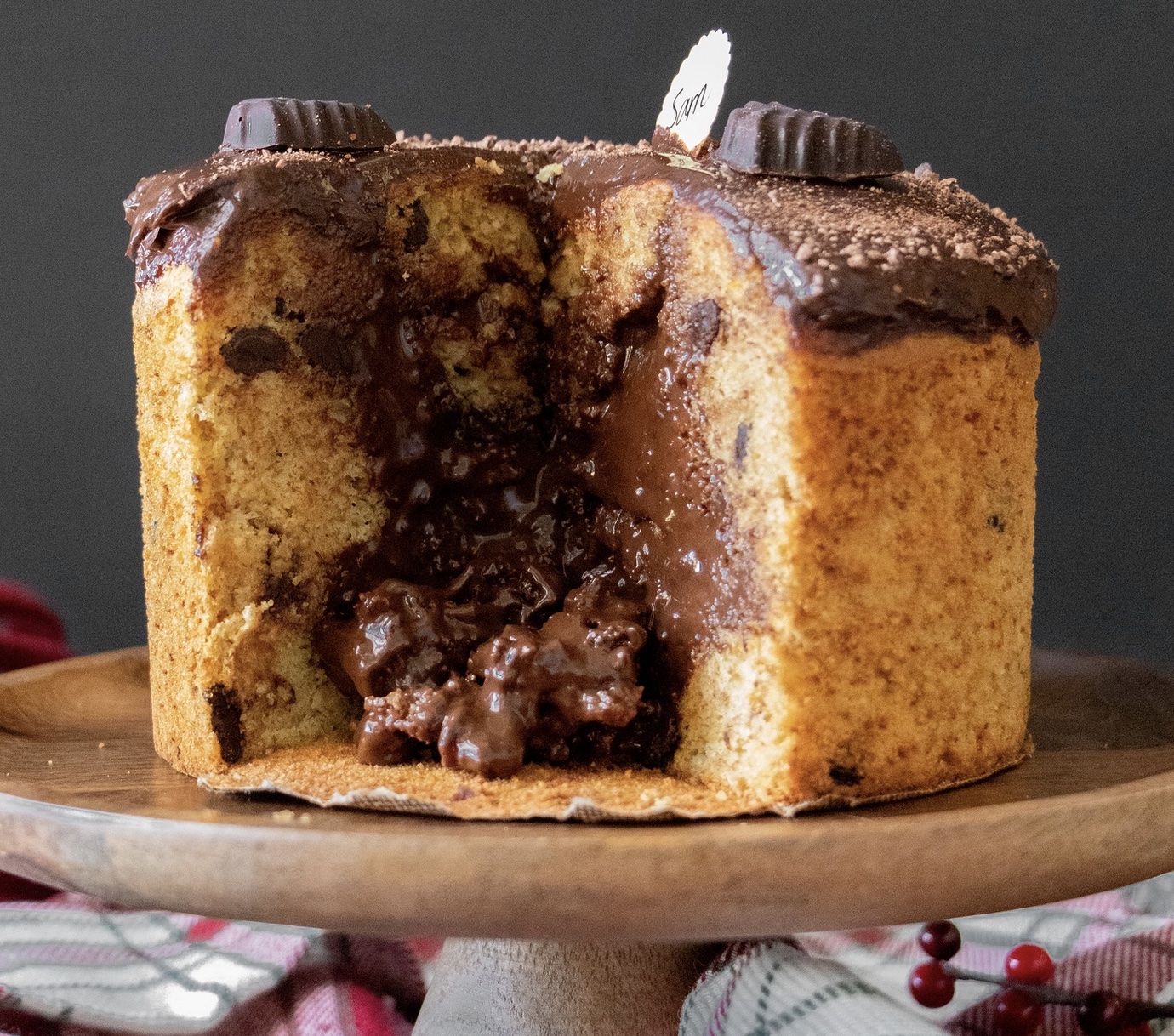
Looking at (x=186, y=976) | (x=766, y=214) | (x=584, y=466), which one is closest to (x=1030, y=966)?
(x=584, y=466)

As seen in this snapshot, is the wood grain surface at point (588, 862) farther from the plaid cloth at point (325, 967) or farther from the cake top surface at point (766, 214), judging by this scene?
the cake top surface at point (766, 214)

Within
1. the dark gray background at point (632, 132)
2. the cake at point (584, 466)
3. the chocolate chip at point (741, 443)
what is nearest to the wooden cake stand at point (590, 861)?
the cake at point (584, 466)

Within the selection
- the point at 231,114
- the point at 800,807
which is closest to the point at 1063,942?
the point at 800,807

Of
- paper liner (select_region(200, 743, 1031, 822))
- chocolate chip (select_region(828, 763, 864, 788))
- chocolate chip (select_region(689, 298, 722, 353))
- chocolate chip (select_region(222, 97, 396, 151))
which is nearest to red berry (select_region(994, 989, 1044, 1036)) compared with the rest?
paper liner (select_region(200, 743, 1031, 822))

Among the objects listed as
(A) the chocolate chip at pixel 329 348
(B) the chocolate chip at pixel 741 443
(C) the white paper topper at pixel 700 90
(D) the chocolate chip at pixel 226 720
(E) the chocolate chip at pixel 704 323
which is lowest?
(D) the chocolate chip at pixel 226 720

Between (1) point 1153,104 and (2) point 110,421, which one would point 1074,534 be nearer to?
(1) point 1153,104

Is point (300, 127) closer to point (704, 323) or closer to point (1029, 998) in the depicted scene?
point (704, 323)
